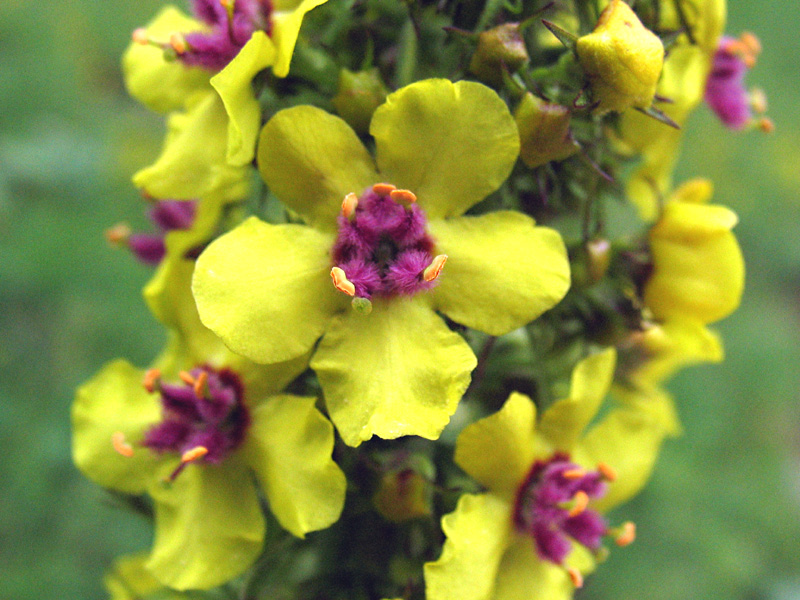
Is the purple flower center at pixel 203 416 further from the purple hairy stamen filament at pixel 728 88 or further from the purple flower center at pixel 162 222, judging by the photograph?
the purple hairy stamen filament at pixel 728 88

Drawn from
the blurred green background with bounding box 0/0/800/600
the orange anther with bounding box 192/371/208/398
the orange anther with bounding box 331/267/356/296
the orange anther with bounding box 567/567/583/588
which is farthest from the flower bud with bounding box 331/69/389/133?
the blurred green background with bounding box 0/0/800/600

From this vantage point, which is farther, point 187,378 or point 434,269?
point 187,378

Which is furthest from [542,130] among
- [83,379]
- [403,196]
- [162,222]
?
[83,379]

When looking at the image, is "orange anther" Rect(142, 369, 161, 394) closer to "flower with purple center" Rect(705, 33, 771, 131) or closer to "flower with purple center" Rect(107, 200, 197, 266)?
"flower with purple center" Rect(107, 200, 197, 266)

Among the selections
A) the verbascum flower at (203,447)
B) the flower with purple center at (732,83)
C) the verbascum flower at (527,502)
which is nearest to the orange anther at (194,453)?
the verbascum flower at (203,447)

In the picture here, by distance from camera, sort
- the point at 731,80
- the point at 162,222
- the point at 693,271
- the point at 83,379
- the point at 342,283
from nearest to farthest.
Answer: the point at 342,283 → the point at 693,271 → the point at 731,80 → the point at 162,222 → the point at 83,379

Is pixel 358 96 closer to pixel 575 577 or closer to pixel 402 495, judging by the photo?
pixel 402 495
